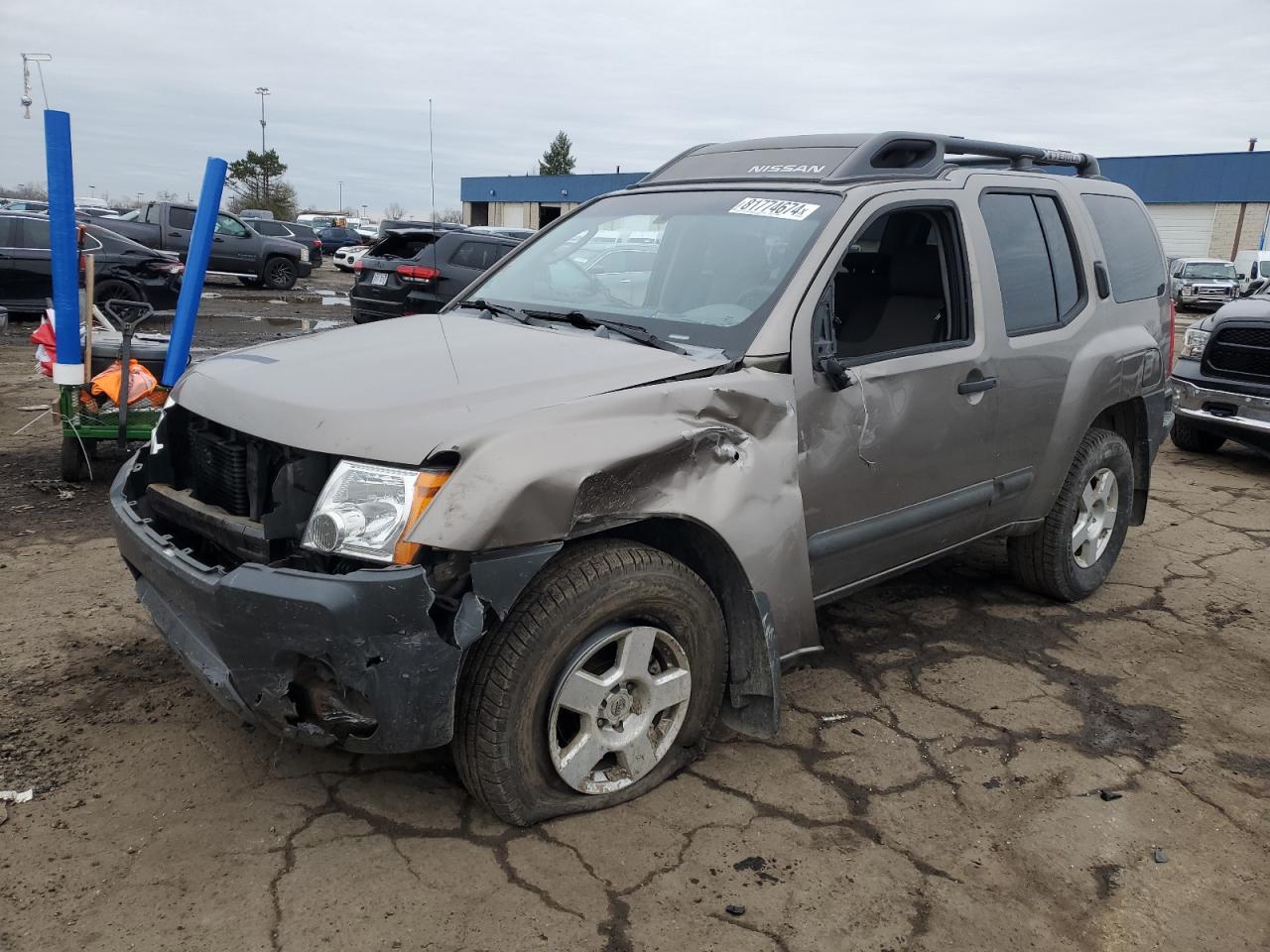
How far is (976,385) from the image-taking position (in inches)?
144

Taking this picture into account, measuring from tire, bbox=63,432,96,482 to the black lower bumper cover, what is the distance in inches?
148

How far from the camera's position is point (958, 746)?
3381mm

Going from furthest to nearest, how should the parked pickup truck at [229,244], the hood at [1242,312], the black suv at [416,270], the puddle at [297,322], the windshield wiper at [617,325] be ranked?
the parked pickup truck at [229,244], the puddle at [297,322], the black suv at [416,270], the hood at [1242,312], the windshield wiper at [617,325]

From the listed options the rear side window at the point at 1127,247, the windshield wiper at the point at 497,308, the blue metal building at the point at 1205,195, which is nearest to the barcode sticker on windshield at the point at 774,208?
the windshield wiper at the point at 497,308

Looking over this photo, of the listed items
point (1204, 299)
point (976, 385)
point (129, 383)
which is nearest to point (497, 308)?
point (976, 385)

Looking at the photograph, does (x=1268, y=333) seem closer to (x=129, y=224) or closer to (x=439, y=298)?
(x=439, y=298)

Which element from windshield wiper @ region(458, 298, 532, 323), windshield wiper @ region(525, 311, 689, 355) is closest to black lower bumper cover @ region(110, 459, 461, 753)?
windshield wiper @ region(525, 311, 689, 355)

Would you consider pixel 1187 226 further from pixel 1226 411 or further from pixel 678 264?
pixel 678 264

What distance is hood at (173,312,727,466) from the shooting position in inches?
97.3

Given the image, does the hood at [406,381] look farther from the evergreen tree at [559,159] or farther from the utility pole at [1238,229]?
the evergreen tree at [559,159]

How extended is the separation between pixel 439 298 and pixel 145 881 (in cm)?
946

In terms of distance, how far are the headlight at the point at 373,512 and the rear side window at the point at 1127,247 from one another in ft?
11.5

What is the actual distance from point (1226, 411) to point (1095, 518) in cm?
367

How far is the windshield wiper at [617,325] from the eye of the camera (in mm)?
3055
